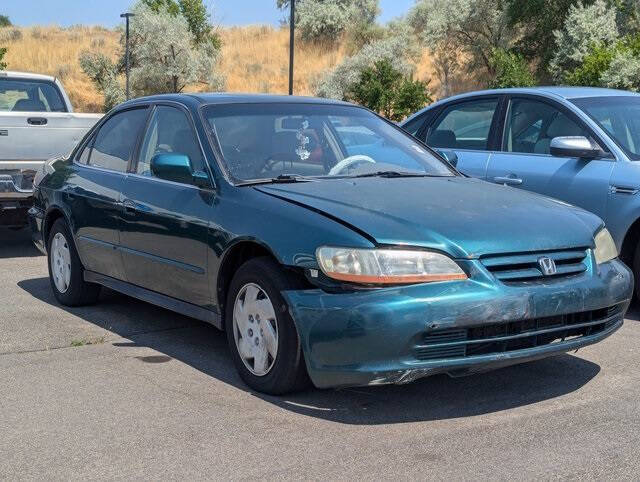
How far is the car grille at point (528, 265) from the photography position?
4332 mm

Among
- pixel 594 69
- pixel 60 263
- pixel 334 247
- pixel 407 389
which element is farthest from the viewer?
pixel 594 69

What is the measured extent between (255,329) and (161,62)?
4625cm

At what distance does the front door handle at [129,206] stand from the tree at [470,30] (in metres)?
37.0

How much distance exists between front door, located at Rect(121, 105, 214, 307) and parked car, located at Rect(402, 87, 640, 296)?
1.91 m

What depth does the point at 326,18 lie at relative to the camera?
5653 centimetres

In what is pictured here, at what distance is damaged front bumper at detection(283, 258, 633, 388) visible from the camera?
413 cm

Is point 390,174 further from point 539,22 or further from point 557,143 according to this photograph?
point 539,22

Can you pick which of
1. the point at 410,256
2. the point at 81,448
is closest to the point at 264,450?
the point at 81,448

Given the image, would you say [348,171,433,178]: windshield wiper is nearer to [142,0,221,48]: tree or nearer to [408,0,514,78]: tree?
[408,0,514,78]: tree

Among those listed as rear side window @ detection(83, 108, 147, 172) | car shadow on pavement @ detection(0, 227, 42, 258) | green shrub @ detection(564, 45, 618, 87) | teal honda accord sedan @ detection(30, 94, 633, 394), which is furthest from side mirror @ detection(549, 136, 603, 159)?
green shrub @ detection(564, 45, 618, 87)

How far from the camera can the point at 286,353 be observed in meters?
4.51

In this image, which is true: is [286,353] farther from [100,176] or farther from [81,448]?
[100,176]

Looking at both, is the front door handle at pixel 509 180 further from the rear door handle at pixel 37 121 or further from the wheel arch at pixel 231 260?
the rear door handle at pixel 37 121

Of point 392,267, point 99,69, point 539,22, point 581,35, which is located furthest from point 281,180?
point 99,69
